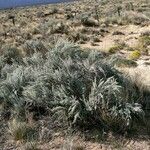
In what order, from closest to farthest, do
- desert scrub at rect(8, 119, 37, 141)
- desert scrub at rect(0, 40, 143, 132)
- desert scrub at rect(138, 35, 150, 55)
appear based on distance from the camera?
desert scrub at rect(8, 119, 37, 141), desert scrub at rect(0, 40, 143, 132), desert scrub at rect(138, 35, 150, 55)

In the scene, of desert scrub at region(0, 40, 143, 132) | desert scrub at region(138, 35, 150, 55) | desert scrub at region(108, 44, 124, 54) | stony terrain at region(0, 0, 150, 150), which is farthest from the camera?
desert scrub at region(108, 44, 124, 54)

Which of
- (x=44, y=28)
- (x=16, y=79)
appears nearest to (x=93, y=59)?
(x=16, y=79)

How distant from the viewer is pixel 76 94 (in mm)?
6797

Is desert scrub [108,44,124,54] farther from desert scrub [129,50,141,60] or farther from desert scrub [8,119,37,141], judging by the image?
desert scrub [8,119,37,141]

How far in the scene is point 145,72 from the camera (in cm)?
997

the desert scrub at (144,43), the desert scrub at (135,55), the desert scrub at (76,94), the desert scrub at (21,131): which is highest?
the desert scrub at (76,94)

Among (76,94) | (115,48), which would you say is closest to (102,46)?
(115,48)

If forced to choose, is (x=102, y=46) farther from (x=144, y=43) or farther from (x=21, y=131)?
(x=21, y=131)

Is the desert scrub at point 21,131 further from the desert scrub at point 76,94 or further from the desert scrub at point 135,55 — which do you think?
the desert scrub at point 135,55

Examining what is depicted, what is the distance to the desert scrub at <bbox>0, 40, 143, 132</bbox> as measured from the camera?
6.34 metres

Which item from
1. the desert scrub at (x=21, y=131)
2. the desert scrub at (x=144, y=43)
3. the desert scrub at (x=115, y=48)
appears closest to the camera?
the desert scrub at (x=21, y=131)

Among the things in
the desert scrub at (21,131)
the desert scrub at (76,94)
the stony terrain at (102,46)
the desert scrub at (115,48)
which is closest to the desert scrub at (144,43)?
the stony terrain at (102,46)

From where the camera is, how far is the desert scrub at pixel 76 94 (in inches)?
250

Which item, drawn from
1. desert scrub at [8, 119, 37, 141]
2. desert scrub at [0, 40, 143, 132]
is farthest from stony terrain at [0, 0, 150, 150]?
desert scrub at [0, 40, 143, 132]
